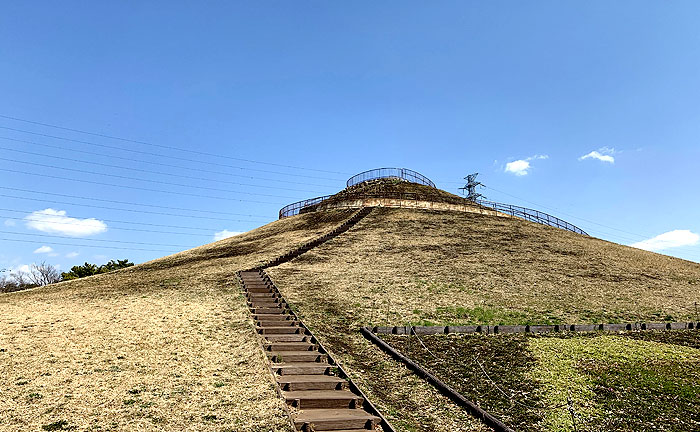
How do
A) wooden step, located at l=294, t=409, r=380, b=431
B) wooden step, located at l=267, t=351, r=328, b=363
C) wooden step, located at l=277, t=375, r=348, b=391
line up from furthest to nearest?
1. wooden step, located at l=267, t=351, r=328, b=363
2. wooden step, located at l=277, t=375, r=348, b=391
3. wooden step, located at l=294, t=409, r=380, b=431

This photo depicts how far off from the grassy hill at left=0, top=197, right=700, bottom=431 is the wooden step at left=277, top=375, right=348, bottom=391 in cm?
48

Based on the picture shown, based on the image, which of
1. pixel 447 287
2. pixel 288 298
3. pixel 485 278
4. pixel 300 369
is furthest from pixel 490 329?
pixel 485 278

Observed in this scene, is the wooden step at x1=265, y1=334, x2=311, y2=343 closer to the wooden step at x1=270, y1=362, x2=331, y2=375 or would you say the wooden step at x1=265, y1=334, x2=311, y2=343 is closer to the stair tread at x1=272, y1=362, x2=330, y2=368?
the stair tread at x1=272, y1=362, x2=330, y2=368

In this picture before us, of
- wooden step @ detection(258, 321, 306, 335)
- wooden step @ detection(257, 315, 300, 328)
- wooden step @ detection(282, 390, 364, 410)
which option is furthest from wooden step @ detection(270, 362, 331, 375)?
wooden step @ detection(257, 315, 300, 328)

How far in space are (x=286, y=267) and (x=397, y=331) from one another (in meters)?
15.0

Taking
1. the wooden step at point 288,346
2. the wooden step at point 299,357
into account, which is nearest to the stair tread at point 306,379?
the wooden step at point 299,357

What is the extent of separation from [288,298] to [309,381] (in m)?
11.0

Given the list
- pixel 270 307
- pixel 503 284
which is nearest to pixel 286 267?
pixel 270 307

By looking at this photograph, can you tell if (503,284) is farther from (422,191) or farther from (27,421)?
(422,191)

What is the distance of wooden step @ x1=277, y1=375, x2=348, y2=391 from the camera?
12617mm

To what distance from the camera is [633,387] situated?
1270 cm

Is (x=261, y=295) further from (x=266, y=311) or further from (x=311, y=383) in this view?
(x=311, y=383)

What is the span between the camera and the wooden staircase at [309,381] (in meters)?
10.6

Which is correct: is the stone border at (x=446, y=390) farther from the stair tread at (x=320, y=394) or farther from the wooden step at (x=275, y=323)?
the wooden step at (x=275, y=323)
